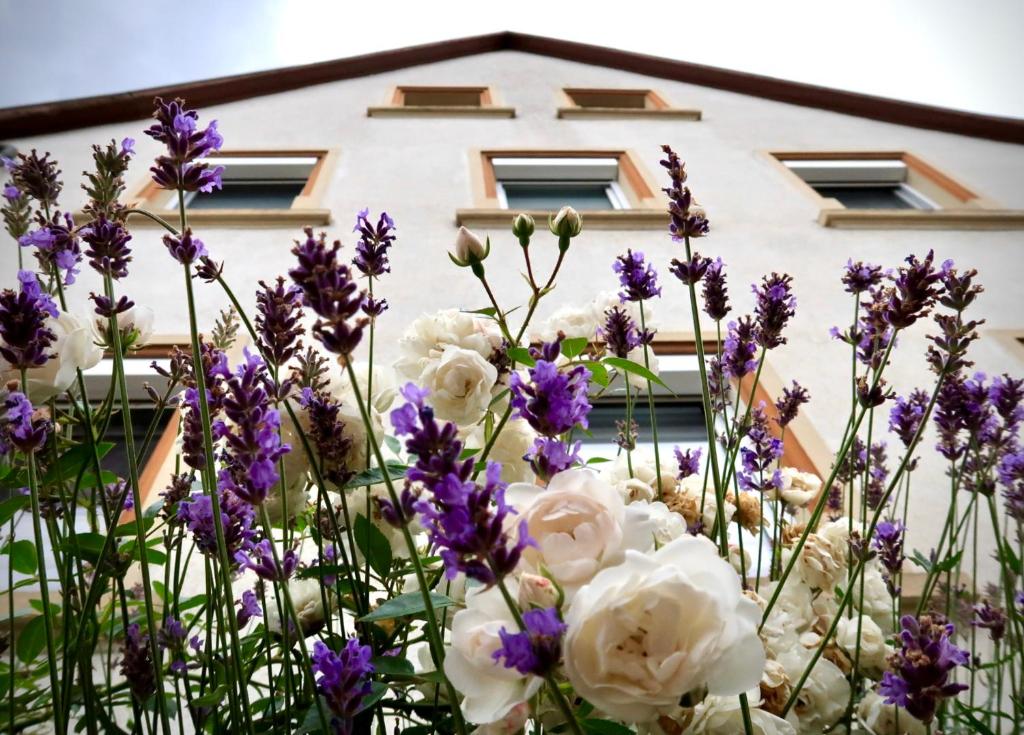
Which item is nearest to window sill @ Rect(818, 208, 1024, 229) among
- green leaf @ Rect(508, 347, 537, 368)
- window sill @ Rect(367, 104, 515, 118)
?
window sill @ Rect(367, 104, 515, 118)

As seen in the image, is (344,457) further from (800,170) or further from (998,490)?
(800,170)

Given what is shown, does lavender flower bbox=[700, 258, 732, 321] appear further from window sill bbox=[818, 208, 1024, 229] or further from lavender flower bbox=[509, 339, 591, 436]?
window sill bbox=[818, 208, 1024, 229]


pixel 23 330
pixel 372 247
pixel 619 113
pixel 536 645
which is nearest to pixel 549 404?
pixel 536 645

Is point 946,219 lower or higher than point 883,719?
higher

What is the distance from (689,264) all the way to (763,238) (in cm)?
338

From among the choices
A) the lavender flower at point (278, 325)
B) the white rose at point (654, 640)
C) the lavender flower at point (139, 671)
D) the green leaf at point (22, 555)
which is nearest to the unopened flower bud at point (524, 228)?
the lavender flower at point (278, 325)

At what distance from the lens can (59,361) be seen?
67 cm

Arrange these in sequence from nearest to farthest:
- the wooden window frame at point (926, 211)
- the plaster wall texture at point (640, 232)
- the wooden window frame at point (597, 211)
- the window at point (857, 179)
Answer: the plaster wall texture at point (640, 232) → the wooden window frame at point (597, 211) → the wooden window frame at point (926, 211) → the window at point (857, 179)

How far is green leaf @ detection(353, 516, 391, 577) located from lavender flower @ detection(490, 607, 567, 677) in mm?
374

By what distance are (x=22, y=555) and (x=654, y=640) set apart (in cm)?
90

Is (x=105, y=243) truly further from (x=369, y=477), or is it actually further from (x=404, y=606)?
(x=404, y=606)

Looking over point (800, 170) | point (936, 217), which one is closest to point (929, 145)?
point (800, 170)

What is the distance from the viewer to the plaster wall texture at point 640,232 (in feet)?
10.3

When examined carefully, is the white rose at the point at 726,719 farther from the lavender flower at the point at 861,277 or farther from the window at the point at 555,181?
the window at the point at 555,181
